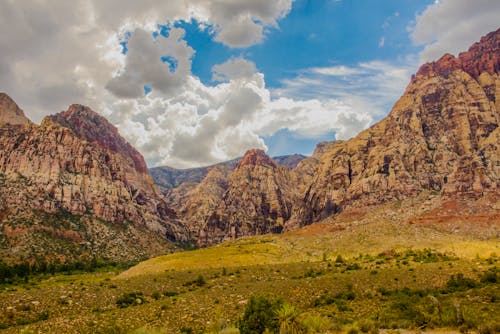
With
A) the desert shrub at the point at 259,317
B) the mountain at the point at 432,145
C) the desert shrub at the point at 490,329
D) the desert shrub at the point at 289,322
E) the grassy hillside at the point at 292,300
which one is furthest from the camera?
the mountain at the point at 432,145

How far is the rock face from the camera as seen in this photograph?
121312 millimetres

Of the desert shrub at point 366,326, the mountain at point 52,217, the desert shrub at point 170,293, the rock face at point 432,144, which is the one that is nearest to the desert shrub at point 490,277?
the desert shrub at point 366,326

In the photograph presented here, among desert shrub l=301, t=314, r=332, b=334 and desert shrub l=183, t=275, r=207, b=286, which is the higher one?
desert shrub l=301, t=314, r=332, b=334

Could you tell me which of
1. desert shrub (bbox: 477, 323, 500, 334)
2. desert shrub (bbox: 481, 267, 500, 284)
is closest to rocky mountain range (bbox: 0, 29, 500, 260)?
desert shrub (bbox: 481, 267, 500, 284)

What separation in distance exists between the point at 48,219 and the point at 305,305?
151423 millimetres

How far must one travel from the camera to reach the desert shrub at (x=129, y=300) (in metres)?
36.3

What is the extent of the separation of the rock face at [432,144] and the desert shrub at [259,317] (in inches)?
4111

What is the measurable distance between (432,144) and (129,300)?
136m

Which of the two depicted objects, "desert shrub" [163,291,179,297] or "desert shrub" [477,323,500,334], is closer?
"desert shrub" [477,323,500,334]

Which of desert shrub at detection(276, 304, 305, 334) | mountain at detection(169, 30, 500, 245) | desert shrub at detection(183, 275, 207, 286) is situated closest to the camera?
desert shrub at detection(276, 304, 305, 334)

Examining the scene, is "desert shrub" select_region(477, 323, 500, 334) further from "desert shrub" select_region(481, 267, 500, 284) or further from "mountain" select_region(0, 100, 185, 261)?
"mountain" select_region(0, 100, 185, 261)

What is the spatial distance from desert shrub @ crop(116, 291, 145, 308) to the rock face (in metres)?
102

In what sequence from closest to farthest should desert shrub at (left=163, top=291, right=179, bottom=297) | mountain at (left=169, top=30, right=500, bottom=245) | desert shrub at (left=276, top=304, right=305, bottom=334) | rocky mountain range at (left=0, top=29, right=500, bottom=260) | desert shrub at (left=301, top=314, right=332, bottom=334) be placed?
desert shrub at (left=276, top=304, right=305, bottom=334), desert shrub at (left=301, top=314, right=332, bottom=334), desert shrub at (left=163, top=291, right=179, bottom=297), mountain at (left=169, top=30, right=500, bottom=245), rocky mountain range at (left=0, top=29, right=500, bottom=260)

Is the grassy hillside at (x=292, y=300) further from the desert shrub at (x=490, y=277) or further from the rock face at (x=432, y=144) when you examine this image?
the rock face at (x=432, y=144)
